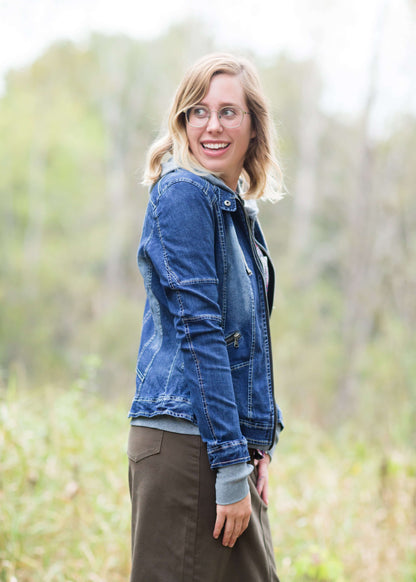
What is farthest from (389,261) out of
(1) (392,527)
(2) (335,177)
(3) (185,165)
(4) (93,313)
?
(3) (185,165)

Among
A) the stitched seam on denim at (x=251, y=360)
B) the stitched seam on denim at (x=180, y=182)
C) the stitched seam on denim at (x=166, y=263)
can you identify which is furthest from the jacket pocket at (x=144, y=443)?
the stitched seam on denim at (x=180, y=182)

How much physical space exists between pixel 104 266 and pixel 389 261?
39.5 feet

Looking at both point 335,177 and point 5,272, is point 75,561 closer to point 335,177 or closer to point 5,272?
point 335,177

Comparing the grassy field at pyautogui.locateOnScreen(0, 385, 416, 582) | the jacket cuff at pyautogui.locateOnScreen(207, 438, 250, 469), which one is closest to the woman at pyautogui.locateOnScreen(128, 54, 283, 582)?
the jacket cuff at pyautogui.locateOnScreen(207, 438, 250, 469)

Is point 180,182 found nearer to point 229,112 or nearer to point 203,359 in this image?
point 229,112

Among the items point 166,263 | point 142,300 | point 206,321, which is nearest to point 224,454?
point 206,321

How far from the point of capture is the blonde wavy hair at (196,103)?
174 centimetres

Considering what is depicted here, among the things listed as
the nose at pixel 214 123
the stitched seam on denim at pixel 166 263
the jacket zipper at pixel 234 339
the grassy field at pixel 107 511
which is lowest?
the grassy field at pixel 107 511

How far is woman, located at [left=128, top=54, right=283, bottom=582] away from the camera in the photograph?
5.10ft

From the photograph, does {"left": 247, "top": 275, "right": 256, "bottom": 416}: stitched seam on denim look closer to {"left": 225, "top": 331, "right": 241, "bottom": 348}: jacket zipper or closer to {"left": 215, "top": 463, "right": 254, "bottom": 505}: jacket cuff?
{"left": 225, "top": 331, "right": 241, "bottom": 348}: jacket zipper

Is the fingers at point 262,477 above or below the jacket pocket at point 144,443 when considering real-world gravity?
below

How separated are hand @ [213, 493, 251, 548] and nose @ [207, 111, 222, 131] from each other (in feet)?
3.10

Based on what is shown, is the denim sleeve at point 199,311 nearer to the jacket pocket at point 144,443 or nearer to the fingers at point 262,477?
the jacket pocket at point 144,443

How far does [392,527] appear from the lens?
12.6 ft
